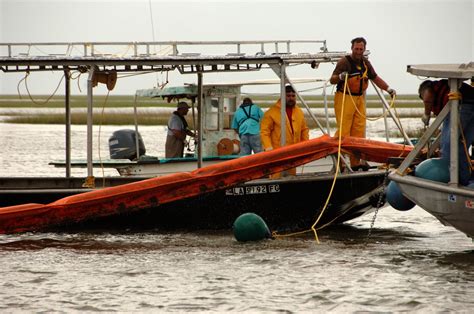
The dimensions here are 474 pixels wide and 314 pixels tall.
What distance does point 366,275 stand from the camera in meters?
12.1

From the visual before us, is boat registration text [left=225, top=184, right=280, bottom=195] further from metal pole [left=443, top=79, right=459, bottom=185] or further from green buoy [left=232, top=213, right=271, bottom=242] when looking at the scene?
metal pole [left=443, top=79, right=459, bottom=185]

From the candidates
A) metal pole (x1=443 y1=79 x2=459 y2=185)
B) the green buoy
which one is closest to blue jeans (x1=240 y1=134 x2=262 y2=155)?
the green buoy

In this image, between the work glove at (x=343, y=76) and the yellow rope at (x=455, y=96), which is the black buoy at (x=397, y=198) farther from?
the work glove at (x=343, y=76)

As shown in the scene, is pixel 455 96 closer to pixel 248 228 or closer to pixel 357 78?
pixel 357 78

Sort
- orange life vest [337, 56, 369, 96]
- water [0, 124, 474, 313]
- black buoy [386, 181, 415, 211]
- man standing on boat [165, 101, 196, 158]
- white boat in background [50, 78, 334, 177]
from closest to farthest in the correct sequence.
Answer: water [0, 124, 474, 313]
black buoy [386, 181, 415, 211]
orange life vest [337, 56, 369, 96]
man standing on boat [165, 101, 196, 158]
white boat in background [50, 78, 334, 177]

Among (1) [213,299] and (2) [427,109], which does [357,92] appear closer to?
(2) [427,109]

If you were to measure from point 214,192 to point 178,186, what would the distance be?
2.67 feet

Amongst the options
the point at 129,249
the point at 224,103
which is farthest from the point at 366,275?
the point at 224,103

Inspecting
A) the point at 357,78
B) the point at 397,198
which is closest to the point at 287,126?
the point at 357,78

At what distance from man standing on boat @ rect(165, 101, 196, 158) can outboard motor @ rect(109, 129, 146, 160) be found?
398 centimetres

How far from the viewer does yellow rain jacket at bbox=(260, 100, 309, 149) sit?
621 inches

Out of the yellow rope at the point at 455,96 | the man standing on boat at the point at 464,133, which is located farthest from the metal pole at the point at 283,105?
the yellow rope at the point at 455,96

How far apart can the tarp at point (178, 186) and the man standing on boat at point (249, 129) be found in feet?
11.0

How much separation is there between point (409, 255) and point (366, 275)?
1454 mm
